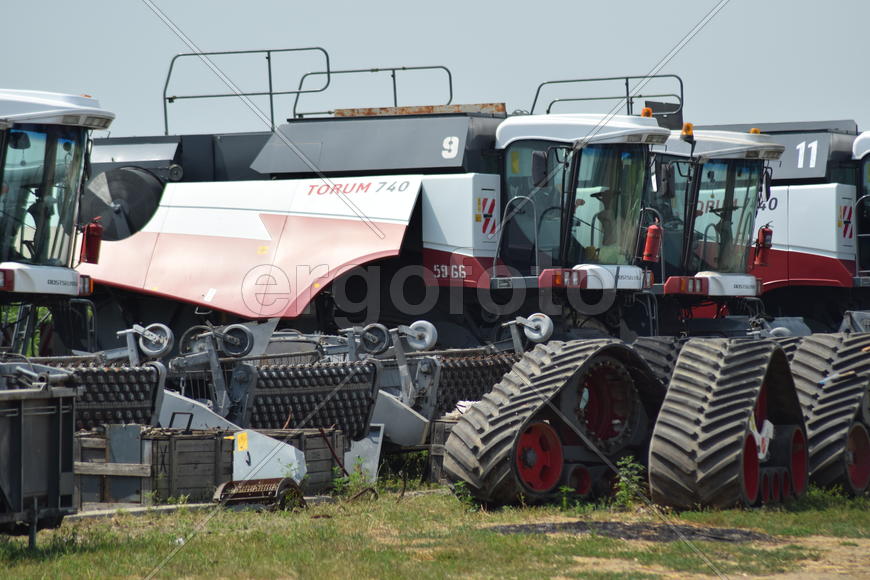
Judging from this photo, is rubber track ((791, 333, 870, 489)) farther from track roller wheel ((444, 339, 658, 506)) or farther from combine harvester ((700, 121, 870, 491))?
combine harvester ((700, 121, 870, 491))

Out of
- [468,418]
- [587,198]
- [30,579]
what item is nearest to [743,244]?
[587,198]

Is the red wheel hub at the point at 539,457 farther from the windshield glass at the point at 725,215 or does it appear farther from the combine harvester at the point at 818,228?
Result: the combine harvester at the point at 818,228

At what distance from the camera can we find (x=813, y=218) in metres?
20.8

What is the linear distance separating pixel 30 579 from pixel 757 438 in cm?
504

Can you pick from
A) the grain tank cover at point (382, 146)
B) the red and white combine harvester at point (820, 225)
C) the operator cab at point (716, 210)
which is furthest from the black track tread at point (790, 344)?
the red and white combine harvester at point (820, 225)

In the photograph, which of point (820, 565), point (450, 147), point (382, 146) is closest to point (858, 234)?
point (450, 147)

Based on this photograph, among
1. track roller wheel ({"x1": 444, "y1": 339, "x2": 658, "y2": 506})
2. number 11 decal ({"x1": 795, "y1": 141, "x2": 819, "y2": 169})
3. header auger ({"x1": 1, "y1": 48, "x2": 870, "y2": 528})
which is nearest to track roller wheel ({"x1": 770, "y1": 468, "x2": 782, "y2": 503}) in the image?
header auger ({"x1": 1, "y1": 48, "x2": 870, "y2": 528})

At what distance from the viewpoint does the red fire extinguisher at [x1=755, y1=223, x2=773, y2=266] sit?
19594 mm

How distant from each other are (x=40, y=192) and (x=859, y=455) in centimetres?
997

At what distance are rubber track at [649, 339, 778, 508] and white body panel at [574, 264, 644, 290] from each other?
745cm

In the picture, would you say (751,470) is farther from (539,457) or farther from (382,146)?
(382,146)

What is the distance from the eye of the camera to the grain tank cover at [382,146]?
17.5 metres

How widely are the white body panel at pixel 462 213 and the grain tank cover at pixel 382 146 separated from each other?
36 cm
